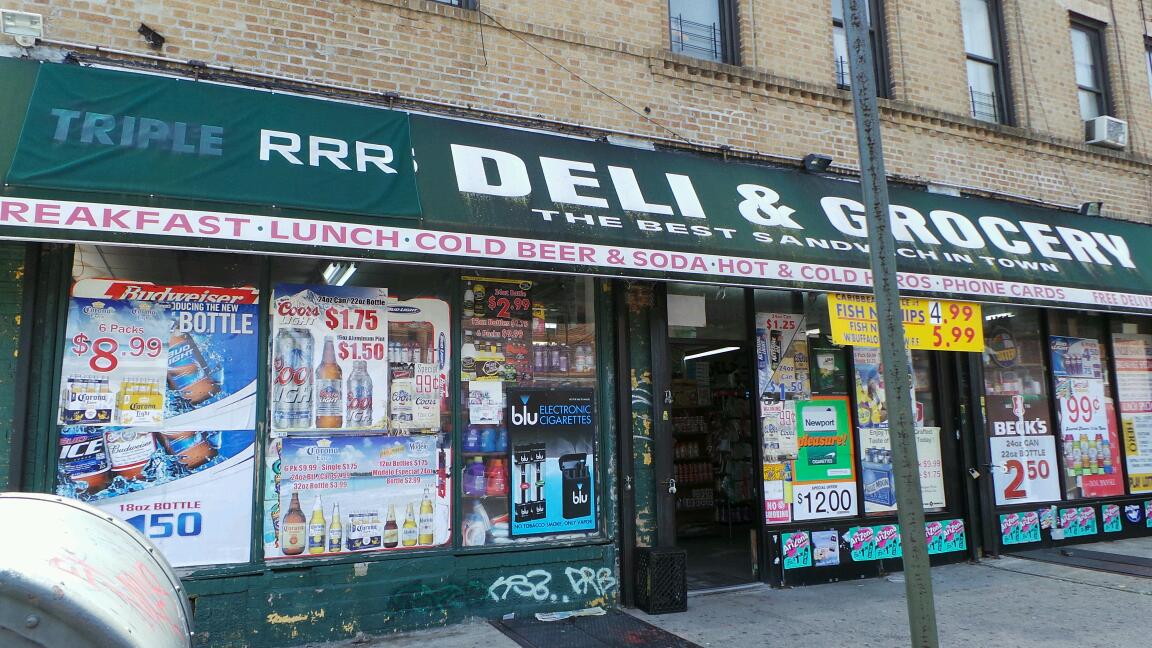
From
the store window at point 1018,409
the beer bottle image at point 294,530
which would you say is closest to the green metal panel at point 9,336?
the beer bottle image at point 294,530

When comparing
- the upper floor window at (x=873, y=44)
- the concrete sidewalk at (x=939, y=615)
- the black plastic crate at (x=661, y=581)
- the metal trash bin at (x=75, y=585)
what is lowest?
the concrete sidewalk at (x=939, y=615)

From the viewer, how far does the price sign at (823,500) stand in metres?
8.11

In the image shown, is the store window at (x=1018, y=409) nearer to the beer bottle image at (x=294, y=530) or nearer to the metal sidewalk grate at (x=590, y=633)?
the metal sidewalk grate at (x=590, y=633)

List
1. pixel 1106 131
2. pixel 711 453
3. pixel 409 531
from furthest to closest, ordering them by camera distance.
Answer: pixel 711 453 < pixel 1106 131 < pixel 409 531

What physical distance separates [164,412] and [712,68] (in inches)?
243

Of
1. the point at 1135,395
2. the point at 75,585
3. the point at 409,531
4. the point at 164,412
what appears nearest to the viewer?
the point at 75,585

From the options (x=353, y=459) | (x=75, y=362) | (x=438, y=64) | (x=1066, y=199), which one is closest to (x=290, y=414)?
(x=353, y=459)

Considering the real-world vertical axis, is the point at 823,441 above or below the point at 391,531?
above

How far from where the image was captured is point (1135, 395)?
10.5 meters

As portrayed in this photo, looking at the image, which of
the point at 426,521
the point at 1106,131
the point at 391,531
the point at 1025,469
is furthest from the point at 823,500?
the point at 1106,131

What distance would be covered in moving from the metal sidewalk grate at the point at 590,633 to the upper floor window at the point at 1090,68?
10331 mm

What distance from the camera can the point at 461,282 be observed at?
265 inches

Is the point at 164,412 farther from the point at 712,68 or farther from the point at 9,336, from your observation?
the point at 712,68

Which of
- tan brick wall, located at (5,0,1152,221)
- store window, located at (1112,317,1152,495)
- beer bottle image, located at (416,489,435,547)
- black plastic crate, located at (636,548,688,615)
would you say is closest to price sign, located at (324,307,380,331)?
beer bottle image, located at (416,489,435,547)
